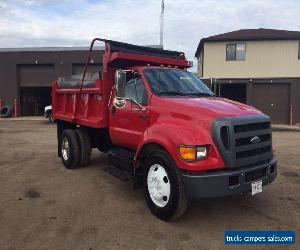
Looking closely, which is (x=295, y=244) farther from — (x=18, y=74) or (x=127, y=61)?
A: (x=18, y=74)

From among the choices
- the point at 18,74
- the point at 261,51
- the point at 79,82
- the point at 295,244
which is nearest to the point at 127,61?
the point at 79,82

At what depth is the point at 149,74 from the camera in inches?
258

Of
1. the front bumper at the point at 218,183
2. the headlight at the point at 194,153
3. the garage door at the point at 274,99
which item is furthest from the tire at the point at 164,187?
the garage door at the point at 274,99

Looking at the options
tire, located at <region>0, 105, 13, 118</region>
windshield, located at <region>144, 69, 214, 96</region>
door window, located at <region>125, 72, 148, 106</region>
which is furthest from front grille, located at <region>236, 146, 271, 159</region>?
tire, located at <region>0, 105, 13, 118</region>

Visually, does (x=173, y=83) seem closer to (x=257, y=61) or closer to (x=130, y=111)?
(x=130, y=111)

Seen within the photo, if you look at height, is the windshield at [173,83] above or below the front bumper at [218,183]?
above

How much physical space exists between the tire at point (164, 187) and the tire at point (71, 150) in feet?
11.0

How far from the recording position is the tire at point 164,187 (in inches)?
203

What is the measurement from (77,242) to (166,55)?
481 centimetres

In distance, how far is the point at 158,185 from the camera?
5551 mm

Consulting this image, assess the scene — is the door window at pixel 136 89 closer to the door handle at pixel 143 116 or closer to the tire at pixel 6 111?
the door handle at pixel 143 116

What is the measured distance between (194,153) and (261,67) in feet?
80.5

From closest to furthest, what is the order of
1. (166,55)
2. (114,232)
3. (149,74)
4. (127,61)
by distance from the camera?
1. (114,232)
2. (149,74)
3. (127,61)
4. (166,55)

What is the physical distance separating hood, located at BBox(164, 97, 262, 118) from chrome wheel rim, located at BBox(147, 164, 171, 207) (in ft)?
3.29
